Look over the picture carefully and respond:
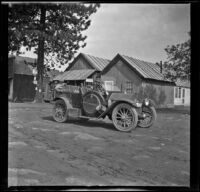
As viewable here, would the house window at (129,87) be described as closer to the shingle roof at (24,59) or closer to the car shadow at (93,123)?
the car shadow at (93,123)

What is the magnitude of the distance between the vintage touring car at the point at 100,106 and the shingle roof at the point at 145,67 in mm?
651

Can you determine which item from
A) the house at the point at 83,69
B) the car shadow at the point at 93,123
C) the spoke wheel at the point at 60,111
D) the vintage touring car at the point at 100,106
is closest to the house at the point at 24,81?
the house at the point at 83,69

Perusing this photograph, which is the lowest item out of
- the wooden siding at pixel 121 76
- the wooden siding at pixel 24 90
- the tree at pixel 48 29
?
the wooden siding at pixel 24 90

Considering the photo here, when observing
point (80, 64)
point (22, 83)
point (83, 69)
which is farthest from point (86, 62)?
point (22, 83)

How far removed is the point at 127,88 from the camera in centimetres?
613

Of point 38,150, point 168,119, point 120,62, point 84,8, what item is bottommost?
point 38,150

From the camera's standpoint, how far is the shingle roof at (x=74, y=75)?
560 cm

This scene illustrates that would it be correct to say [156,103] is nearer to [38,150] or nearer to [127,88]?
[127,88]

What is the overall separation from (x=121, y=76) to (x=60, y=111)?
89.1 inches

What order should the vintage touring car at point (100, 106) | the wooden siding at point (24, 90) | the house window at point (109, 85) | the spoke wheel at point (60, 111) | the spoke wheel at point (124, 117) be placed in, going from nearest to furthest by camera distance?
the wooden siding at point (24, 90) < the house window at point (109, 85) < the vintage touring car at point (100, 106) < the spoke wheel at point (124, 117) < the spoke wheel at point (60, 111)

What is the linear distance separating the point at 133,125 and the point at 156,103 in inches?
38.3

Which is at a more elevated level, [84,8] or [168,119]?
[84,8]

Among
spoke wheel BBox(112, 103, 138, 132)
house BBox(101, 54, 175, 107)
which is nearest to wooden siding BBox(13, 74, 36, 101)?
house BBox(101, 54, 175, 107)

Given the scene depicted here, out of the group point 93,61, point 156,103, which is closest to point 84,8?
point 93,61
